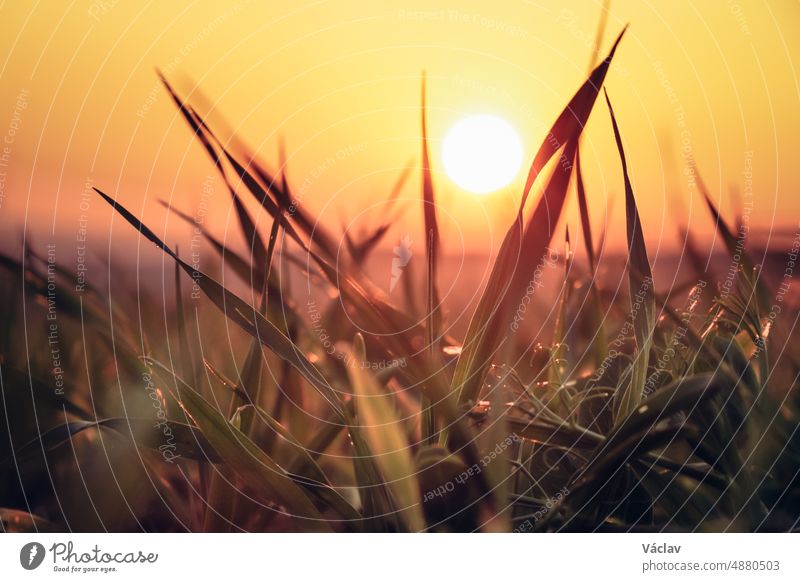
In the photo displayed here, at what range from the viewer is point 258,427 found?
0.70 meters

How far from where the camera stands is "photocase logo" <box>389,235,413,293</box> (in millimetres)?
748

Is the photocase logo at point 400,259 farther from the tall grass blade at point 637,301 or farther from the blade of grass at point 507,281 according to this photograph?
the tall grass blade at point 637,301

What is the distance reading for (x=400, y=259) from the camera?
2.46ft

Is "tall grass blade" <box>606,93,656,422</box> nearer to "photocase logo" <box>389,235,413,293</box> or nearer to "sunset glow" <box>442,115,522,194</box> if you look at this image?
"sunset glow" <box>442,115,522,194</box>

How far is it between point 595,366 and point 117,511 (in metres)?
0.49
